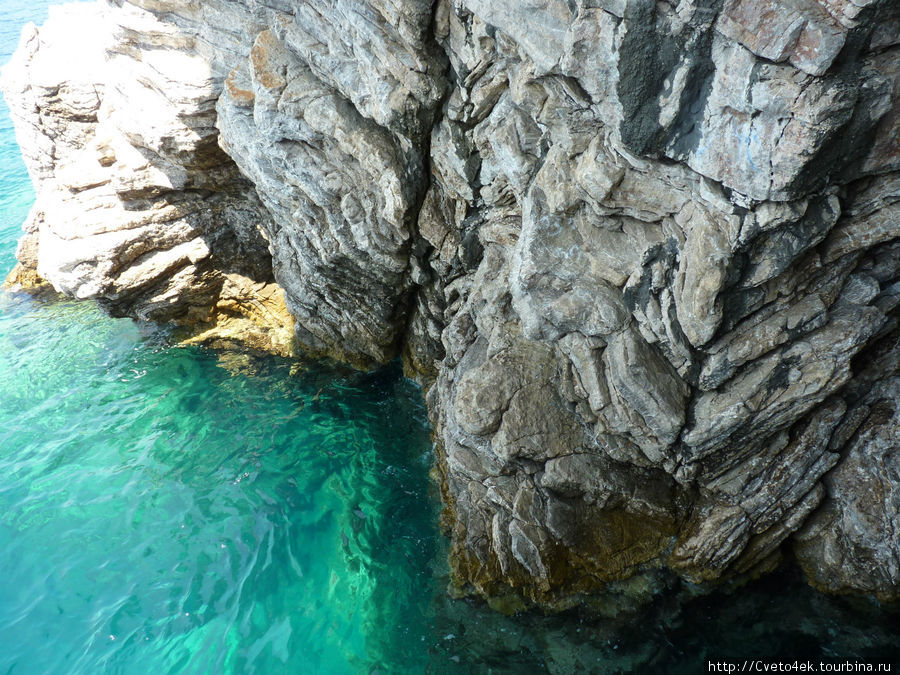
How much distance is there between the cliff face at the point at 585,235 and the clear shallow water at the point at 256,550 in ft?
2.77

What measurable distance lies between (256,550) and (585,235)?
9.51 meters

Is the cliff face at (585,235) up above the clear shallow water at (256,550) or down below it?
above

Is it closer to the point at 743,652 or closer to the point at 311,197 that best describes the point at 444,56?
the point at 311,197

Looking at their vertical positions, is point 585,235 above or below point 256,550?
above

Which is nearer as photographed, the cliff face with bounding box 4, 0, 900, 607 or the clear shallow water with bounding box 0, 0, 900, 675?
the cliff face with bounding box 4, 0, 900, 607

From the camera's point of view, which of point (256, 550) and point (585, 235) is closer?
point (585, 235)

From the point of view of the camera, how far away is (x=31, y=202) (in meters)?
26.3

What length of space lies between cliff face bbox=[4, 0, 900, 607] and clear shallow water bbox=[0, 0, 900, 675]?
844 mm

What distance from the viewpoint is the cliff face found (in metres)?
6.89

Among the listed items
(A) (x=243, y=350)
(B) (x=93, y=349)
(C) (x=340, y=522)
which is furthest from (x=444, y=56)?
(B) (x=93, y=349)

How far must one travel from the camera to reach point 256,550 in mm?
12766

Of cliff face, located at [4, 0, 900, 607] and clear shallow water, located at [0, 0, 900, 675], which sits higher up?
cliff face, located at [4, 0, 900, 607]

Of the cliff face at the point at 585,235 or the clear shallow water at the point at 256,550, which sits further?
the clear shallow water at the point at 256,550

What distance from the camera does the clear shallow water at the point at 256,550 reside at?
10.4 meters
